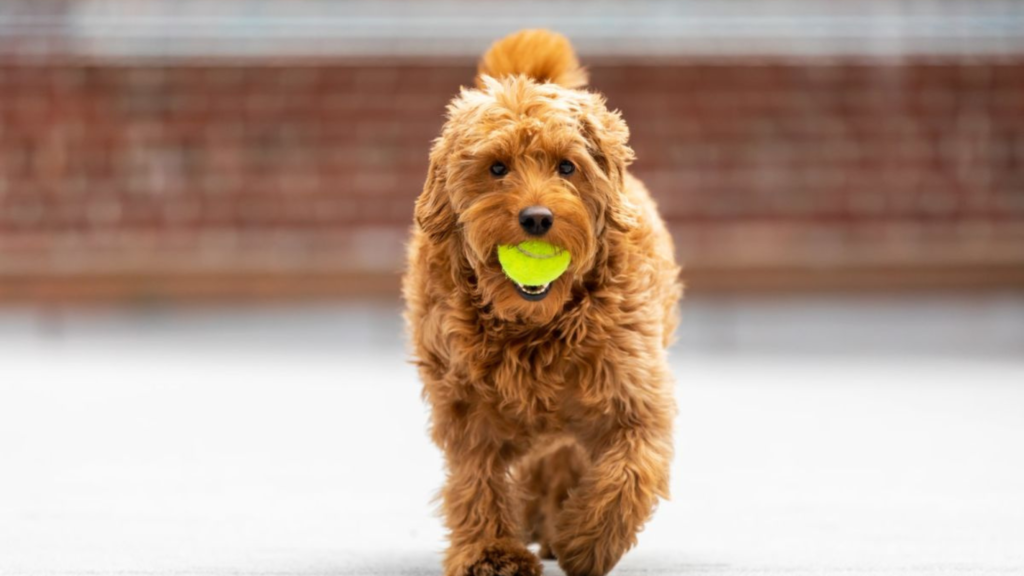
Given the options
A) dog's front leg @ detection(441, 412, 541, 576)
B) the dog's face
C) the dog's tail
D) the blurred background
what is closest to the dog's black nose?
the dog's face

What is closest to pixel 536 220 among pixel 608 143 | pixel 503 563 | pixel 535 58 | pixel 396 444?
pixel 608 143

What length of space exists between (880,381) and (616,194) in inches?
301

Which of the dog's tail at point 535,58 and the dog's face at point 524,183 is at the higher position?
the dog's tail at point 535,58

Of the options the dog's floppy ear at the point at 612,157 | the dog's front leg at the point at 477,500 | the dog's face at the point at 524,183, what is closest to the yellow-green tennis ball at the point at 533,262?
the dog's face at the point at 524,183

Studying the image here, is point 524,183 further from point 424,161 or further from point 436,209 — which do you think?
point 424,161

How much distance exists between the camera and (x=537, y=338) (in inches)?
164

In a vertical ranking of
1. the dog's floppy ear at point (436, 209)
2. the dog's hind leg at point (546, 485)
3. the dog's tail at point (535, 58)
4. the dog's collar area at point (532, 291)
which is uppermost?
the dog's tail at point (535, 58)

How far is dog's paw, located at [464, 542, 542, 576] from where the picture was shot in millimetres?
4055

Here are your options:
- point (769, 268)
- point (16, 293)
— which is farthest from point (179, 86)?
point (769, 268)

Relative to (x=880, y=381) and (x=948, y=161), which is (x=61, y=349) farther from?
(x=948, y=161)

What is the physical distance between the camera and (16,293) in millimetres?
14656

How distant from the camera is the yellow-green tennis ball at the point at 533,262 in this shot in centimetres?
384

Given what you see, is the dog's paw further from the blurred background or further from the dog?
the blurred background

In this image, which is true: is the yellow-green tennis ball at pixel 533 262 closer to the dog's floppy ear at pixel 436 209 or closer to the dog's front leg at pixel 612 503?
the dog's floppy ear at pixel 436 209
